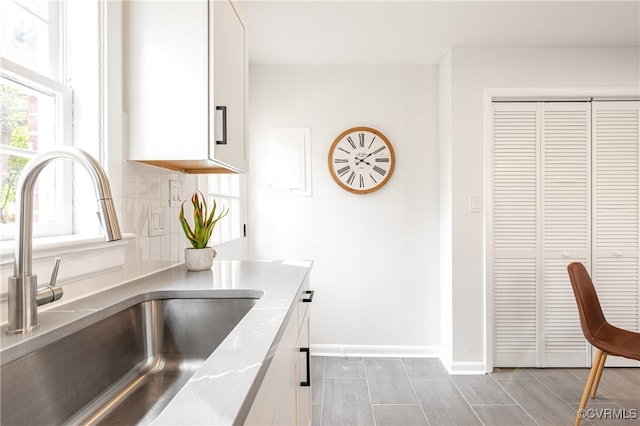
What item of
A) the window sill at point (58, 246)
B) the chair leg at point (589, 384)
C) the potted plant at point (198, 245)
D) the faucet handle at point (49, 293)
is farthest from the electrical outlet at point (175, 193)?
the chair leg at point (589, 384)

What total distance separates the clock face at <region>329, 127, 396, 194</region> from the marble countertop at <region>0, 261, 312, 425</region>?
174 centimetres

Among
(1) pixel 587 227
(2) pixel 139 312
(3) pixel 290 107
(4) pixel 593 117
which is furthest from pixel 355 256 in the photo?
(2) pixel 139 312

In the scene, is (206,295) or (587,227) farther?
(587,227)

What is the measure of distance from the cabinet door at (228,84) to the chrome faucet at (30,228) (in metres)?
0.71

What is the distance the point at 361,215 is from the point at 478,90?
1.32 meters

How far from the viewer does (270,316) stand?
3.08 feet

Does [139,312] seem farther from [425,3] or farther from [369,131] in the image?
[369,131]

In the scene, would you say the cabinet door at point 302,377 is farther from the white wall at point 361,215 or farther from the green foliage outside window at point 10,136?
the white wall at point 361,215

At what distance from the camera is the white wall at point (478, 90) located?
119 inches

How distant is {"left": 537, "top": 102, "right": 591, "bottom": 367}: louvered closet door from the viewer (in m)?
3.08

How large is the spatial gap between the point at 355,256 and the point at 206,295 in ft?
7.57

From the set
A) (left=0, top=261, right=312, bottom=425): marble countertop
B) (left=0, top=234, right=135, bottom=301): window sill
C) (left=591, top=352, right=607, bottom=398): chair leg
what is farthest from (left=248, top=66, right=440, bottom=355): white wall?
(left=0, top=234, right=135, bottom=301): window sill

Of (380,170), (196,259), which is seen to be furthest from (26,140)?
(380,170)

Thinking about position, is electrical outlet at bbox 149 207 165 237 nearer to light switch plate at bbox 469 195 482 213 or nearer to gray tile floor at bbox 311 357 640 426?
gray tile floor at bbox 311 357 640 426
